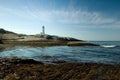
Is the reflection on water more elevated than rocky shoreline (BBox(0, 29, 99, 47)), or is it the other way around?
rocky shoreline (BBox(0, 29, 99, 47))

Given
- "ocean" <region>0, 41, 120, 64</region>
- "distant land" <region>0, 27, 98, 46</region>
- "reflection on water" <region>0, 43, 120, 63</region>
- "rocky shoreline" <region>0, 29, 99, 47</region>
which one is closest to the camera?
"ocean" <region>0, 41, 120, 64</region>

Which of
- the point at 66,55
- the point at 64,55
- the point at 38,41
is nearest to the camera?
the point at 64,55

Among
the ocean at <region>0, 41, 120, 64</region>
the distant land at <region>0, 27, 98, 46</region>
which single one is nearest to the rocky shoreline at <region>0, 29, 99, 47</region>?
the distant land at <region>0, 27, 98, 46</region>

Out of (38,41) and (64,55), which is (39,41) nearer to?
(38,41)

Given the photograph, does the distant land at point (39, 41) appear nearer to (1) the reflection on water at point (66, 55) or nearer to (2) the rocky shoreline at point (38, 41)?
(2) the rocky shoreline at point (38, 41)

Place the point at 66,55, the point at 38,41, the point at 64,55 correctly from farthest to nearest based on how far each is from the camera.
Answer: the point at 38,41, the point at 66,55, the point at 64,55

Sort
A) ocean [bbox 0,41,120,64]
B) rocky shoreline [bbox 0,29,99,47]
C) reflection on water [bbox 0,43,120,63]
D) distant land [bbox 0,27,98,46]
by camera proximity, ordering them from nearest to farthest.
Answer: ocean [bbox 0,41,120,64] → reflection on water [bbox 0,43,120,63] → rocky shoreline [bbox 0,29,99,47] → distant land [bbox 0,27,98,46]

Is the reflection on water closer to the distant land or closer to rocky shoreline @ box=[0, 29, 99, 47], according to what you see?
rocky shoreline @ box=[0, 29, 99, 47]

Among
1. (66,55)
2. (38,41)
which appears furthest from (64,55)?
(38,41)

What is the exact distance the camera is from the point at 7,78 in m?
13.6

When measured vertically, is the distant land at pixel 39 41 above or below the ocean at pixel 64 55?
above

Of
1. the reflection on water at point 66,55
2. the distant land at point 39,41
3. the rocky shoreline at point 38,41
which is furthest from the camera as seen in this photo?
the distant land at point 39,41

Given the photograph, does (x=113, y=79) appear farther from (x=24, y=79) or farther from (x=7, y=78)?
(x=7, y=78)

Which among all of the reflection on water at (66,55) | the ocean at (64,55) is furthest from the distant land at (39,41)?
the reflection on water at (66,55)
